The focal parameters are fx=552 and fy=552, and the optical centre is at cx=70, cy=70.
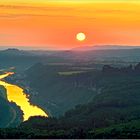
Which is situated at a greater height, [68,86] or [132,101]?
[68,86]

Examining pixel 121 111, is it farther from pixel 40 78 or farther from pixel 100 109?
pixel 40 78

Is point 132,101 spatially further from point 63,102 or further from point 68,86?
point 68,86

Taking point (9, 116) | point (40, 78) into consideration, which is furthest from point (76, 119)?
point (40, 78)

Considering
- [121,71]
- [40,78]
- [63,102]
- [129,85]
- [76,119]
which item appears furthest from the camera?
[40,78]

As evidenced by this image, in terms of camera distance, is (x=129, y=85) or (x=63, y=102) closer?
(x=129, y=85)

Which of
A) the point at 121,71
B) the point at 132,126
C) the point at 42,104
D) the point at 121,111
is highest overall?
the point at 121,71

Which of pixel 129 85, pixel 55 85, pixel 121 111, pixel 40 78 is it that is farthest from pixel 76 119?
pixel 40 78

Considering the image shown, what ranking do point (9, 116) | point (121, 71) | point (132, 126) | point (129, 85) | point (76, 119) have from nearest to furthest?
point (132, 126)
point (76, 119)
point (9, 116)
point (129, 85)
point (121, 71)
